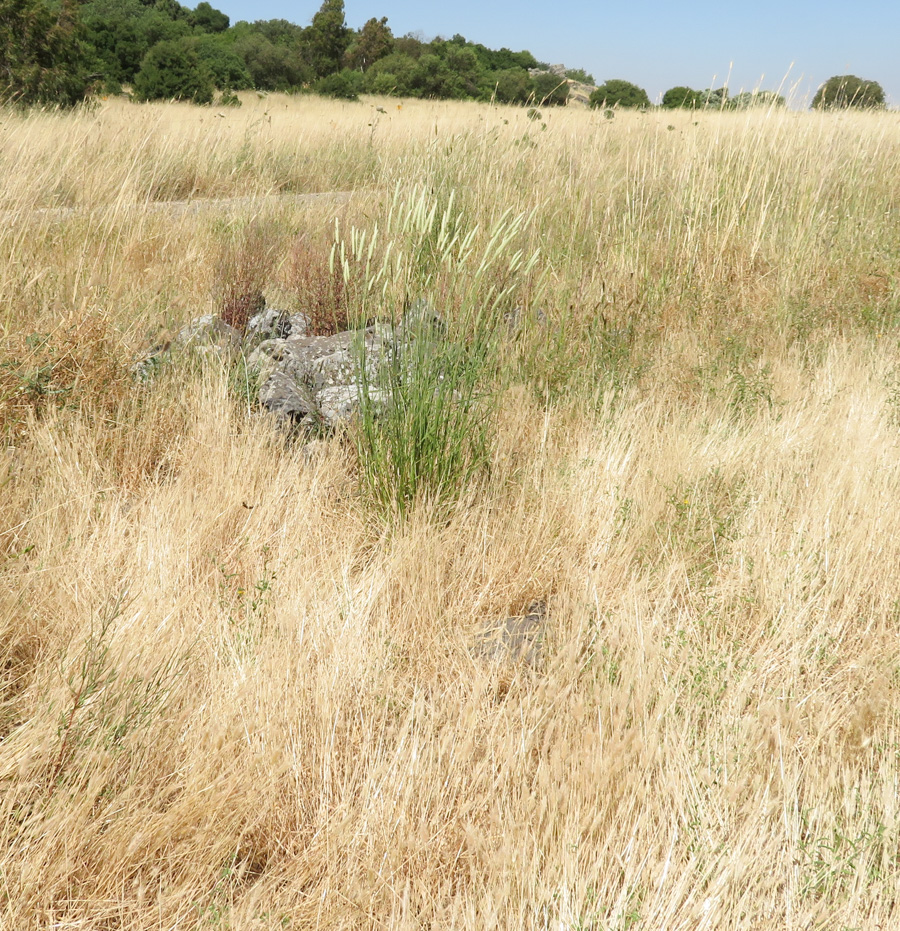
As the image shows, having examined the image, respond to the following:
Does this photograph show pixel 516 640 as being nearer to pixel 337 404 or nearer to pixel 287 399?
pixel 337 404

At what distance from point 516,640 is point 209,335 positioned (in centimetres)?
220

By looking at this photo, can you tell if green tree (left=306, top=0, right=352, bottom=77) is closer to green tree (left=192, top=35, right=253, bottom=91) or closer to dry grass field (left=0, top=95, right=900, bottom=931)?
green tree (left=192, top=35, right=253, bottom=91)

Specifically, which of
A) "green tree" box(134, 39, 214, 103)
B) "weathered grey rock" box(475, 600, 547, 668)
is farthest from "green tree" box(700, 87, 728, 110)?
"green tree" box(134, 39, 214, 103)

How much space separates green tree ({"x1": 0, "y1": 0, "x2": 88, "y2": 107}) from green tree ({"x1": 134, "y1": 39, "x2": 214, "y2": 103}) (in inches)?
166

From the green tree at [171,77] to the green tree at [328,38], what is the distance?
31.4ft

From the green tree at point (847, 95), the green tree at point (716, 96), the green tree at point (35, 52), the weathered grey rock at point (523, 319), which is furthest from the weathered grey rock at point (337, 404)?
the green tree at point (35, 52)

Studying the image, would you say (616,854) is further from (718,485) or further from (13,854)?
(718,485)

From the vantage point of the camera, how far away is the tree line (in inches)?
455

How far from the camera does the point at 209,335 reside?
359 cm

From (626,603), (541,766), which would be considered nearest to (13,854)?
(541,766)

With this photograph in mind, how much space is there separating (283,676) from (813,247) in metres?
→ 4.66

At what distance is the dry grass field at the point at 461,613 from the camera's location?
148 centimetres

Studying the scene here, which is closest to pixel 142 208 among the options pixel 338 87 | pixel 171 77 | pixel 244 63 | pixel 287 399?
pixel 287 399

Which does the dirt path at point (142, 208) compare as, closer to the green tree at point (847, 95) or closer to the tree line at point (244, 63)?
the tree line at point (244, 63)
